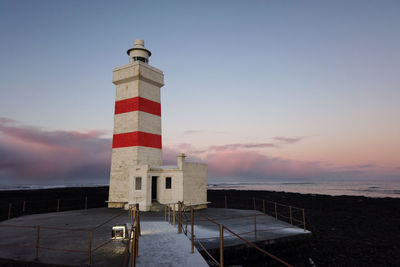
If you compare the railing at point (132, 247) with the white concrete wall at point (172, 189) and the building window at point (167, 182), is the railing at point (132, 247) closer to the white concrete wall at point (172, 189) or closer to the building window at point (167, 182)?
the white concrete wall at point (172, 189)

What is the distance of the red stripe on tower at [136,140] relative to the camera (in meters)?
17.5

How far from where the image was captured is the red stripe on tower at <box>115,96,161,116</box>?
17.9 m

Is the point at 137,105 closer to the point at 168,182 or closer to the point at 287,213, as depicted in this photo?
the point at 168,182

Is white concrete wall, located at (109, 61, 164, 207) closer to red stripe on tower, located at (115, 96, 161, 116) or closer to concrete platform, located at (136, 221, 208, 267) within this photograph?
red stripe on tower, located at (115, 96, 161, 116)

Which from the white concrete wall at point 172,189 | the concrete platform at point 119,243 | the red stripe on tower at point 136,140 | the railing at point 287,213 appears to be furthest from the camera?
the red stripe on tower at point 136,140

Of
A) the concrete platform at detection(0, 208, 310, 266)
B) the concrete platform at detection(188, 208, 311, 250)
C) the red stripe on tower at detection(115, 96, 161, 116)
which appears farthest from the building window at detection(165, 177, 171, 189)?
the concrete platform at detection(188, 208, 311, 250)

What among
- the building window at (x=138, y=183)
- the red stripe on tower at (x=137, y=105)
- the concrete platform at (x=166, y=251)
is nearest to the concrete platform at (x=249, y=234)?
the concrete platform at (x=166, y=251)

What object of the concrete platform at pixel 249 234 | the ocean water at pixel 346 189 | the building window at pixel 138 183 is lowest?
the ocean water at pixel 346 189

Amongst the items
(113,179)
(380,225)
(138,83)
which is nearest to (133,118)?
(138,83)

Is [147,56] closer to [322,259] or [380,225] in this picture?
[322,259]

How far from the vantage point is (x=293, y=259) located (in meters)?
8.89

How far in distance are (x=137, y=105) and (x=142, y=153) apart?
3.51 meters

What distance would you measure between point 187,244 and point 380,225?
15.4 meters

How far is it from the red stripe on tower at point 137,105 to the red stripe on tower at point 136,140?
1803 mm
